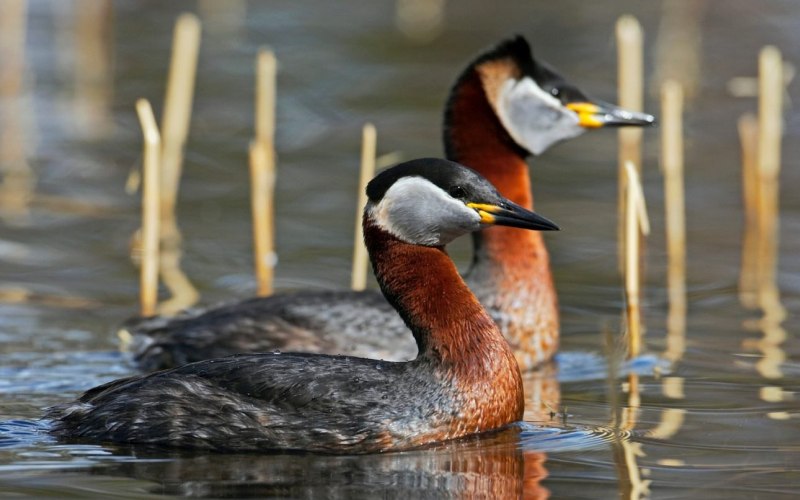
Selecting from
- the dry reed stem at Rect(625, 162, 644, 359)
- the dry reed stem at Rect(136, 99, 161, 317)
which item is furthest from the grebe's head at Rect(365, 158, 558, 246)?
the dry reed stem at Rect(136, 99, 161, 317)

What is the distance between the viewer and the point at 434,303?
7.88 metres

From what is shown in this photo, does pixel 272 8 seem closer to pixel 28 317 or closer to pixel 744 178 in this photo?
pixel 744 178

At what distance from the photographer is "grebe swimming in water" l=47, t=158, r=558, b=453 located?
24.4 ft

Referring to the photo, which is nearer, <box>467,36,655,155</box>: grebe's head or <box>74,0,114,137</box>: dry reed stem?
<box>467,36,655,155</box>: grebe's head

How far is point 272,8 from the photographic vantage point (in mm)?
23031

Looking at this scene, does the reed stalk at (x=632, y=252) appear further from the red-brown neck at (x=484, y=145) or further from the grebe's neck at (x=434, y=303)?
the grebe's neck at (x=434, y=303)

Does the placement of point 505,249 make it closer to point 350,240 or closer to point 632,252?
point 632,252

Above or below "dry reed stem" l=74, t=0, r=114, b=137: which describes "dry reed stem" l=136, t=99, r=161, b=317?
below

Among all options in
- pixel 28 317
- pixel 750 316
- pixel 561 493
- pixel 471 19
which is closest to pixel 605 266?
pixel 750 316

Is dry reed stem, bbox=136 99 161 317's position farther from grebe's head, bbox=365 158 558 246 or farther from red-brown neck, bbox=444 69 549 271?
grebe's head, bbox=365 158 558 246

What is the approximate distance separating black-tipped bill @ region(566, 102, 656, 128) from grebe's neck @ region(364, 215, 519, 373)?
9.35 feet

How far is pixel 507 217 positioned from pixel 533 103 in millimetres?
2726

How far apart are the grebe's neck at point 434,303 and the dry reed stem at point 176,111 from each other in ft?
17.6

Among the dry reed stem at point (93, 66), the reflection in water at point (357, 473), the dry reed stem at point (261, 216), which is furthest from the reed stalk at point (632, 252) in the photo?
the dry reed stem at point (93, 66)
